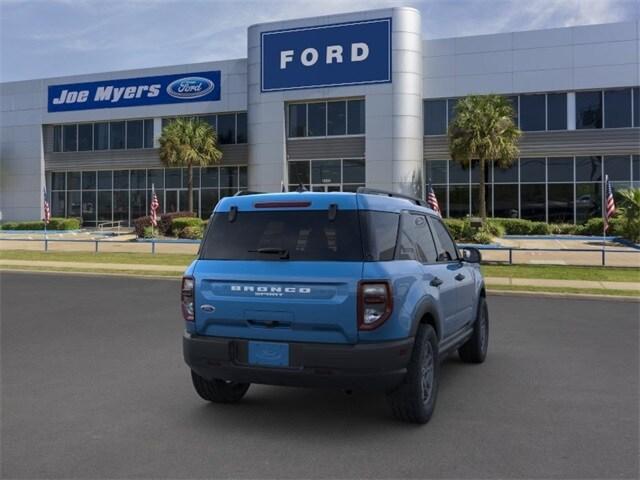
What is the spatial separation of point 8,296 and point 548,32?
29082 mm

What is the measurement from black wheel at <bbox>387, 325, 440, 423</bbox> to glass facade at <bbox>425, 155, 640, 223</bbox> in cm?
2970

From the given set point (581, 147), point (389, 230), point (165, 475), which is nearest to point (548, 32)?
point (581, 147)

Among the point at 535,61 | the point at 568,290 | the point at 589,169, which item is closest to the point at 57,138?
the point at 535,61

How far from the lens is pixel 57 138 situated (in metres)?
43.5

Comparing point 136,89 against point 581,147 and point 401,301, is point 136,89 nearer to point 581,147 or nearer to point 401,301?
point 581,147

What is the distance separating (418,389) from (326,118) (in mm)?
31144

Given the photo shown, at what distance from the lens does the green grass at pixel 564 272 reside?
50.7 feet

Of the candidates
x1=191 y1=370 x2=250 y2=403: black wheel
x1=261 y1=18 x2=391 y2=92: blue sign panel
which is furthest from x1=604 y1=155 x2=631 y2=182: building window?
x1=191 y1=370 x2=250 y2=403: black wheel

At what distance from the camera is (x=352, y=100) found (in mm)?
34000

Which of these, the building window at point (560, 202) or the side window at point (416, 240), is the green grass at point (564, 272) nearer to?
the side window at point (416, 240)

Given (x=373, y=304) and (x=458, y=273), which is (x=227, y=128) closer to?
(x=458, y=273)

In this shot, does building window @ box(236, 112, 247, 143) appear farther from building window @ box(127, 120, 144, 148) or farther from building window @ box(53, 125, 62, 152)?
building window @ box(53, 125, 62, 152)

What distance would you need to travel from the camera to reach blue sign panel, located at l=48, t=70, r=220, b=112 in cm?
3841

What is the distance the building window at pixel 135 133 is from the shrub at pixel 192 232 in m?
12.6
